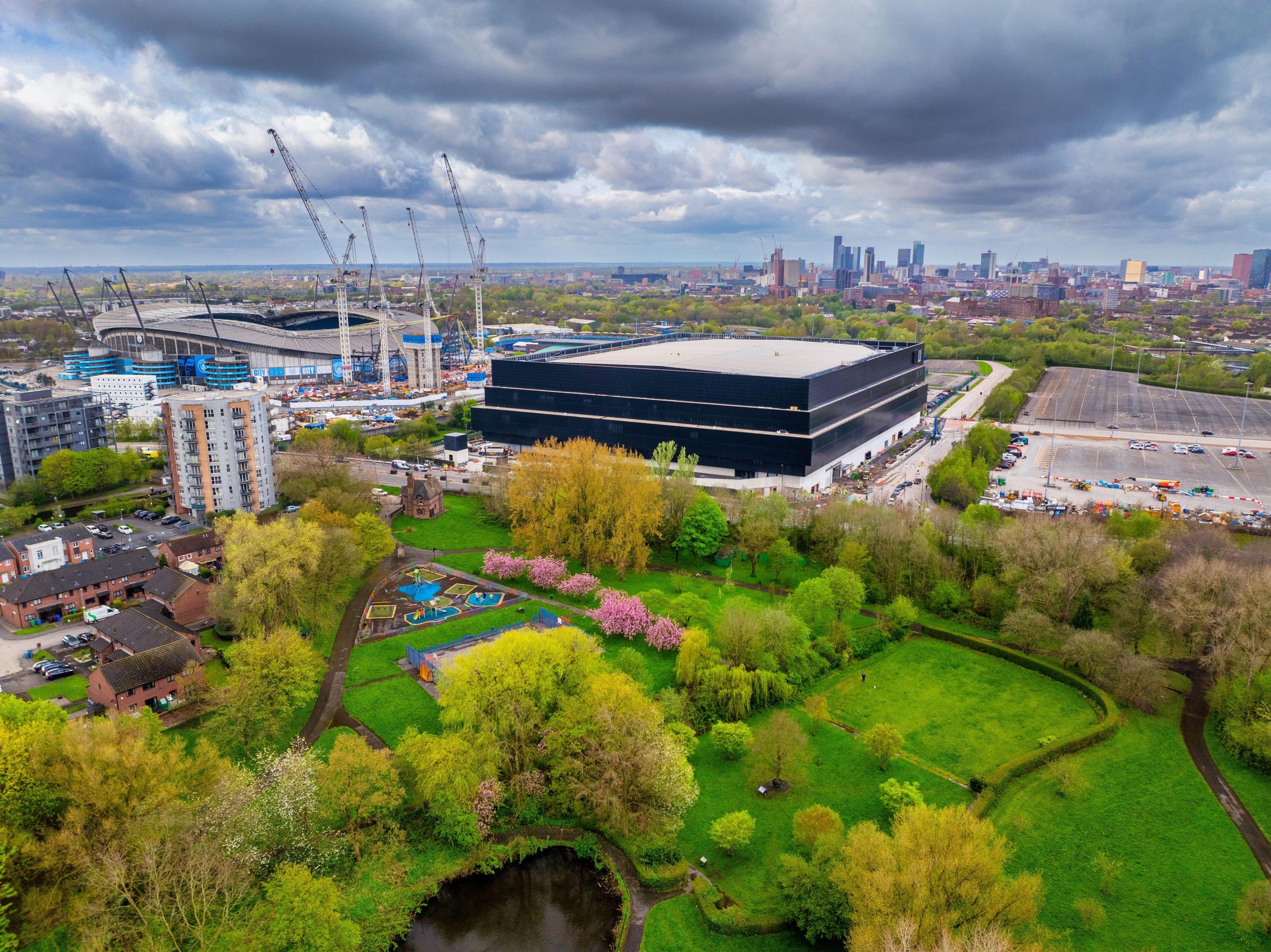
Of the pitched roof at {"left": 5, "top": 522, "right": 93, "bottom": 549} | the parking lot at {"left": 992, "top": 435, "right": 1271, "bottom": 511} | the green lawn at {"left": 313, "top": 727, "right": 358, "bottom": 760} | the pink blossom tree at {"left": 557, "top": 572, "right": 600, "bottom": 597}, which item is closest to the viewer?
the green lawn at {"left": 313, "top": 727, "right": 358, "bottom": 760}

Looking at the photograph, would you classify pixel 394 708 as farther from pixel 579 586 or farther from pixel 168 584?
pixel 168 584

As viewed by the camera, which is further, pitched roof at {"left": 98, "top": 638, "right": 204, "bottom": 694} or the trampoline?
the trampoline

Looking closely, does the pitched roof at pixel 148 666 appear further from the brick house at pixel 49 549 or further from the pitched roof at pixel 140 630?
the brick house at pixel 49 549

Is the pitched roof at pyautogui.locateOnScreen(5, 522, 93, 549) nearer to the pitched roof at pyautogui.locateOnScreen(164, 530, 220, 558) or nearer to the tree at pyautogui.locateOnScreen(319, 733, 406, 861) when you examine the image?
the pitched roof at pyautogui.locateOnScreen(164, 530, 220, 558)

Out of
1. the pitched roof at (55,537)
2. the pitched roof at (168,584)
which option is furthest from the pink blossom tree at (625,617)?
the pitched roof at (55,537)

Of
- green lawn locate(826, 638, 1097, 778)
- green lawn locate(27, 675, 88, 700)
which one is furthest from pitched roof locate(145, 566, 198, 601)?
green lawn locate(826, 638, 1097, 778)

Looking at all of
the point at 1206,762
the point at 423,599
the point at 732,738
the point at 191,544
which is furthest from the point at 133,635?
the point at 1206,762

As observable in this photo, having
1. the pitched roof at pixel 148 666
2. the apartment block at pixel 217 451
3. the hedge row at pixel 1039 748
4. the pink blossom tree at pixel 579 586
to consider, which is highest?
the apartment block at pixel 217 451
